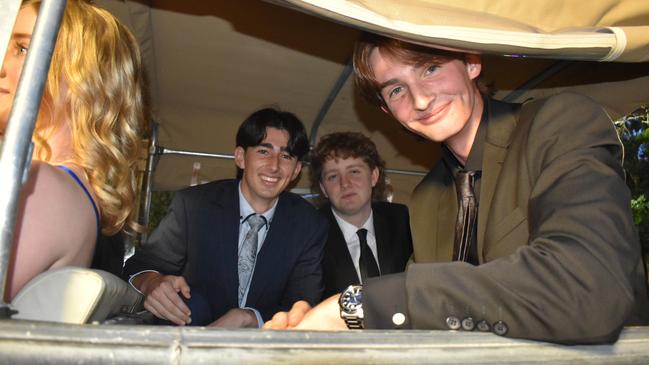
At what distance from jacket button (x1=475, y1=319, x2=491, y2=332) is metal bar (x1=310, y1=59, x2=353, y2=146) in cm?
222

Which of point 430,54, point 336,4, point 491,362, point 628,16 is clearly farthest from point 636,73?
point 491,362

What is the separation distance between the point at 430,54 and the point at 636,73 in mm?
850

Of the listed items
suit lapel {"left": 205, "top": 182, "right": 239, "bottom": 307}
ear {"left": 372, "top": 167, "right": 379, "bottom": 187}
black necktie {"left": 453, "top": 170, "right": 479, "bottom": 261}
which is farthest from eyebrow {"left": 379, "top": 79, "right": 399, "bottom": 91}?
ear {"left": 372, "top": 167, "right": 379, "bottom": 187}

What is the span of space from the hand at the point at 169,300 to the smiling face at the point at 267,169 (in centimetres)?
99

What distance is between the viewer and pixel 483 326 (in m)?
0.99

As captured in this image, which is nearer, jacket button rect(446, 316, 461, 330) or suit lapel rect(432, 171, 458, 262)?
jacket button rect(446, 316, 461, 330)

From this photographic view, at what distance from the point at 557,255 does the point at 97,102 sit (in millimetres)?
1364

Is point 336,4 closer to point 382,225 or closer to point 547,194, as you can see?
point 547,194

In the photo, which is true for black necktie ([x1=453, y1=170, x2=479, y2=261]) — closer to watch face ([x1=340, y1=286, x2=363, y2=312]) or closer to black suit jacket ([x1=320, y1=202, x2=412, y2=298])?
watch face ([x1=340, y1=286, x2=363, y2=312])

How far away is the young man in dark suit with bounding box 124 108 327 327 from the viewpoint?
305 centimetres

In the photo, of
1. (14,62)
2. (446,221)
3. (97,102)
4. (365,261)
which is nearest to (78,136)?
(97,102)

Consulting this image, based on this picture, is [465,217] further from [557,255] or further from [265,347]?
[265,347]

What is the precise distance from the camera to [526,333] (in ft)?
3.21

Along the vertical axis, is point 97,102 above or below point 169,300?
above
